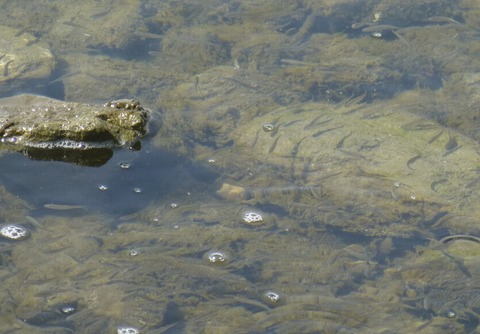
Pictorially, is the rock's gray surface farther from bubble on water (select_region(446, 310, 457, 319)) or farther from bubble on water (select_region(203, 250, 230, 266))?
bubble on water (select_region(446, 310, 457, 319))

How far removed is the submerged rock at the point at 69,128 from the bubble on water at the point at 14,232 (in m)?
1.00

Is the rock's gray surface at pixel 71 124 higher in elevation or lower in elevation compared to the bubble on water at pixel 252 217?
higher

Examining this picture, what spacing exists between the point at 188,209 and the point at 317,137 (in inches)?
63.3

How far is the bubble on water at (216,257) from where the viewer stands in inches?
208

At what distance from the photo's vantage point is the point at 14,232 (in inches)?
216

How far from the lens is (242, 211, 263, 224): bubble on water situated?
567 centimetres

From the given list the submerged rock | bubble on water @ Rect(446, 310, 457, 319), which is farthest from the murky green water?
the submerged rock

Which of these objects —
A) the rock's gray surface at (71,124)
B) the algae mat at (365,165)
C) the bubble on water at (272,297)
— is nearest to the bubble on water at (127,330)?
the bubble on water at (272,297)

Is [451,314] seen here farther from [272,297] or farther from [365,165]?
[365,165]

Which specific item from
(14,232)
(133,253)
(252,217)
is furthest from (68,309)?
(252,217)

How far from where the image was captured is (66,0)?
9203mm

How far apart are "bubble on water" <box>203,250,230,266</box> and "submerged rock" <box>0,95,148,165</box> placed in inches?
63.1

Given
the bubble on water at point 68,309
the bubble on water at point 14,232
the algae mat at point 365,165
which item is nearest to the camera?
the bubble on water at point 68,309

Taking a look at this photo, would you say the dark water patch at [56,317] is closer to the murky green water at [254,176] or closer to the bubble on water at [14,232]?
the murky green water at [254,176]
